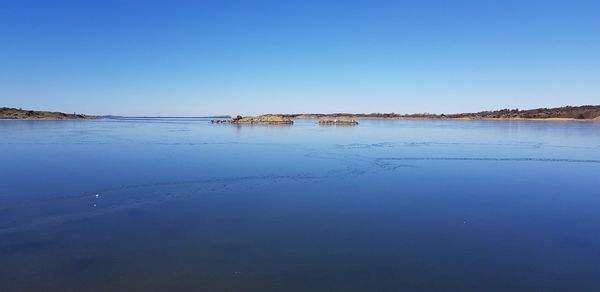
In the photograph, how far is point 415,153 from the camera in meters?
19.6

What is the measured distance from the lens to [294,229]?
22.5 ft

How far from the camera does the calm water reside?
4.91 metres

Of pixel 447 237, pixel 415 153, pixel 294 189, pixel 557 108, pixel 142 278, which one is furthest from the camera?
pixel 557 108

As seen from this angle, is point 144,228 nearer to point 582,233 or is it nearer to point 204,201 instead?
point 204,201

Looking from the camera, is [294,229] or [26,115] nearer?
[294,229]

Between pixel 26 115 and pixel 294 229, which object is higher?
pixel 26 115

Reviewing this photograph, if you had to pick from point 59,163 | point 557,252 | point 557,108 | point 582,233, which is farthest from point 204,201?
point 557,108

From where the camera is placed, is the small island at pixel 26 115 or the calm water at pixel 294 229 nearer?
the calm water at pixel 294 229

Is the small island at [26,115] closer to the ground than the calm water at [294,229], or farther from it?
farther from it

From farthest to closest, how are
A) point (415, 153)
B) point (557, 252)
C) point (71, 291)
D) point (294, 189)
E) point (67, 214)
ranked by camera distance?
point (415, 153) → point (294, 189) → point (67, 214) → point (557, 252) → point (71, 291)

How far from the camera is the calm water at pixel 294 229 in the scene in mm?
4910

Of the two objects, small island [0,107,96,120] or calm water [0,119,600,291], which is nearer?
calm water [0,119,600,291]

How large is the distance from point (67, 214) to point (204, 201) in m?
2.58

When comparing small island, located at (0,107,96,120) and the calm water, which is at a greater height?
small island, located at (0,107,96,120)
